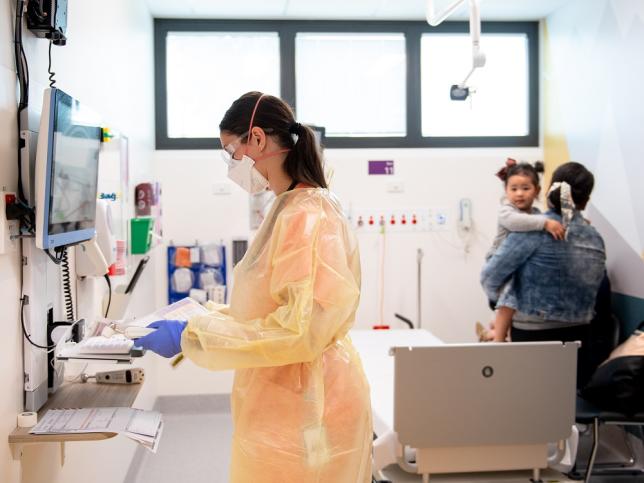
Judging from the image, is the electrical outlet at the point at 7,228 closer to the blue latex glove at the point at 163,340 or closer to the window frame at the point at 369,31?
the blue latex glove at the point at 163,340

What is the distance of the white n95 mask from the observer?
5.85 ft

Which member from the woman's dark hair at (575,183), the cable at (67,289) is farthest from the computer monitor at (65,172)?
the woman's dark hair at (575,183)

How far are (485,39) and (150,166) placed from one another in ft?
7.85

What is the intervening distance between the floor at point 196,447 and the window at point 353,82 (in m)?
1.99

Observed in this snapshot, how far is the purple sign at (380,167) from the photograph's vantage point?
177 inches

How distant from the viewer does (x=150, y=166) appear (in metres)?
4.23

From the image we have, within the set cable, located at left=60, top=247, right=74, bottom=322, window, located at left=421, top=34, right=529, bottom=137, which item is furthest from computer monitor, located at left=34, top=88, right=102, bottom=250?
window, located at left=421, top=34, right=529, bottom=137

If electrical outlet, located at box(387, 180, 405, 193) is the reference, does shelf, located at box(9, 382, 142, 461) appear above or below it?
below

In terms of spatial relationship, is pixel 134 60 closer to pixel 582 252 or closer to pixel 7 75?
pixel 7 75

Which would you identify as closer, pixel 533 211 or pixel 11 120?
pixel 11 120

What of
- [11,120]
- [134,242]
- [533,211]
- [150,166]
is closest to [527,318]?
[533,211]

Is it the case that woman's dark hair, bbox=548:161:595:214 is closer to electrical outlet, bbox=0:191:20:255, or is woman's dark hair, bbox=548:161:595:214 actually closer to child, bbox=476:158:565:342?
child, bbox=476:158:565:342

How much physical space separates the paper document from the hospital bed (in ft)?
2.62

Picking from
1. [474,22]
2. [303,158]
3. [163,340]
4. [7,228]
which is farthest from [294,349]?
[474,22]
